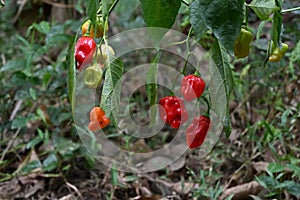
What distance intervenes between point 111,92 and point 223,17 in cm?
24

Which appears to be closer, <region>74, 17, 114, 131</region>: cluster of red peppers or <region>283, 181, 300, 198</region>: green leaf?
<region>74, 17, 114, 131</region>: cluster of red peppers

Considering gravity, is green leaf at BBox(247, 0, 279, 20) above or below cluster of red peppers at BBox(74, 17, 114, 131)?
above

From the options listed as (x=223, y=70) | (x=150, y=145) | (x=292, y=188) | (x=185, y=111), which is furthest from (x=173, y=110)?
→ (x=150, y=145)

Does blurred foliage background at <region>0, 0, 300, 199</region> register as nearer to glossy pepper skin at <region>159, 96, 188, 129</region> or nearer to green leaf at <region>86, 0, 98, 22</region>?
glossy pepper skin at <region>159, 96, 188, 129</region>

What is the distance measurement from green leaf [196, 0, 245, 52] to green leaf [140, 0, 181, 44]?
0.23ft

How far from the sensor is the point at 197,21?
0.74 metres

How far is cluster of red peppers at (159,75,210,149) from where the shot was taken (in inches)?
36.8

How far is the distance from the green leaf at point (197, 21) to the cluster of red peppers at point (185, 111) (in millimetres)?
200

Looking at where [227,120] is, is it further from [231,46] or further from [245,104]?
[245,104]

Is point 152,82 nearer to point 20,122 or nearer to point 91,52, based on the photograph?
point 91,52

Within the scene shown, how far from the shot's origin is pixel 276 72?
6.91 ft

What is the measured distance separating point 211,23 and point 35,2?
2.42 metres

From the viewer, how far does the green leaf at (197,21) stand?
0.73 meters

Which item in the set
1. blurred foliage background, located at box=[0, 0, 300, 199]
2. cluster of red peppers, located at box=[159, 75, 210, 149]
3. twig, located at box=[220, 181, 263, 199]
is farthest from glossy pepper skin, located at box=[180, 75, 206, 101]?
twig, located at box=[220, 181, 263, 199]
